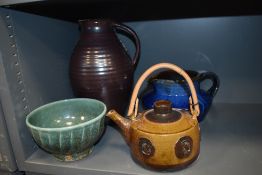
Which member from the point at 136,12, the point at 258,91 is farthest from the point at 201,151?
the point at 136,12

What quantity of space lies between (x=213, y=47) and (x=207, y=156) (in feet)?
1.34

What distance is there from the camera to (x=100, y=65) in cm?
60

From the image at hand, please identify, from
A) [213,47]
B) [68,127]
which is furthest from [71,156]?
[213,47]

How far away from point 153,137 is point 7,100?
1.02 ft

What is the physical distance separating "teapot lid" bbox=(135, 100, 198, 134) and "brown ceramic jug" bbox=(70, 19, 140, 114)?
15cm

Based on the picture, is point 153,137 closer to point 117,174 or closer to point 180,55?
point 117,174

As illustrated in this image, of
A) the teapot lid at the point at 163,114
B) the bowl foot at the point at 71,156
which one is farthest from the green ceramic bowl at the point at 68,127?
the teapot lid at the point at 163,114

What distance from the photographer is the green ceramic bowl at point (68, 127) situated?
1.53 ft

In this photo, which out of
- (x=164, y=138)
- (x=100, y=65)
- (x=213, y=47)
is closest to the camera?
(x=164, y=138)

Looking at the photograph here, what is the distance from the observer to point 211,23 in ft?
2.57

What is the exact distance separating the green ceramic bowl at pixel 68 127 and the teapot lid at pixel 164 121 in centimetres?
9

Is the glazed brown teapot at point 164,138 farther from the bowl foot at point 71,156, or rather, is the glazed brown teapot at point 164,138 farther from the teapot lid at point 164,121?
the bowl foot at point 71,156

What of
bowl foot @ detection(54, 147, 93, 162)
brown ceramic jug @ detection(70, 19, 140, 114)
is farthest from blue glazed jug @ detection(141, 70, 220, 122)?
bowl foot @ detection(54, 147, 93, 162)

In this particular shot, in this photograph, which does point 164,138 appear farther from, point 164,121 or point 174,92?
point 174,92
